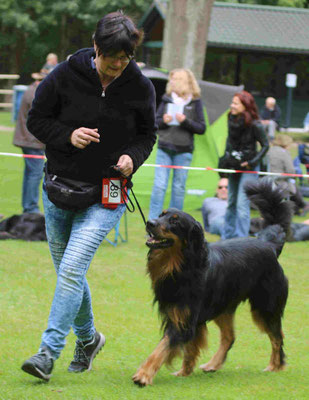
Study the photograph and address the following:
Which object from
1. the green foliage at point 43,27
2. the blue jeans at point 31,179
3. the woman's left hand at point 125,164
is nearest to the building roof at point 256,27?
the green foliage at point 43,27

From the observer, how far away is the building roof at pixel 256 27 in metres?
28.1

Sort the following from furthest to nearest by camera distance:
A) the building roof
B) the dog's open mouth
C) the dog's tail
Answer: the building roof, the dog's tail, the dog's open mouth

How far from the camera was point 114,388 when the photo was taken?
4008 millimetres

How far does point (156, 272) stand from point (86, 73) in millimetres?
1279

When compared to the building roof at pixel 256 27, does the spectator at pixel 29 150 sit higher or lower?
lower

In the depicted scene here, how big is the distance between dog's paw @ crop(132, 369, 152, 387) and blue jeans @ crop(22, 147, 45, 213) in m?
6.02

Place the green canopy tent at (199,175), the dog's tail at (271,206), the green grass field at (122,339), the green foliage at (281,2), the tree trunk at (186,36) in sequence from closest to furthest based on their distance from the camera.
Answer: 1. the green grass field at (122,339)
2. the dog's tail at (271,206)
3. the green canopy tent at (199,175)
4. the tree trunk at (186,36)
5. the green foliage at (281,2)

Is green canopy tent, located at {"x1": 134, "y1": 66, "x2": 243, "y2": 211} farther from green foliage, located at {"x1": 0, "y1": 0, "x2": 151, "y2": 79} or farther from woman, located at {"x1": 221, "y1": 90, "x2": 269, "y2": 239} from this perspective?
green foliage, located at {"x1": 0, "y1": 0, "x2": 151, "y2": 79}

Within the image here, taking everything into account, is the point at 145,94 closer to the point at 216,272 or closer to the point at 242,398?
the point at 216,272

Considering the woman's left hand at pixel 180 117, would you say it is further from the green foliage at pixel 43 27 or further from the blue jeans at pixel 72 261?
the green foliage at pixel 43 27

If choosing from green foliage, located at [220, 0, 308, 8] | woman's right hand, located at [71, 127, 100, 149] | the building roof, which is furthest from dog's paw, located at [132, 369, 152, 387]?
green foliage, located at [220, 0, 308, 8]

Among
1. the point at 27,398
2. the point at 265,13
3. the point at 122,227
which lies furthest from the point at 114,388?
the point at 265,13

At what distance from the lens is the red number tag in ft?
12.6

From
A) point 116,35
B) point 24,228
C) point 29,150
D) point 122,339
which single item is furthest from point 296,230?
point 116,35
